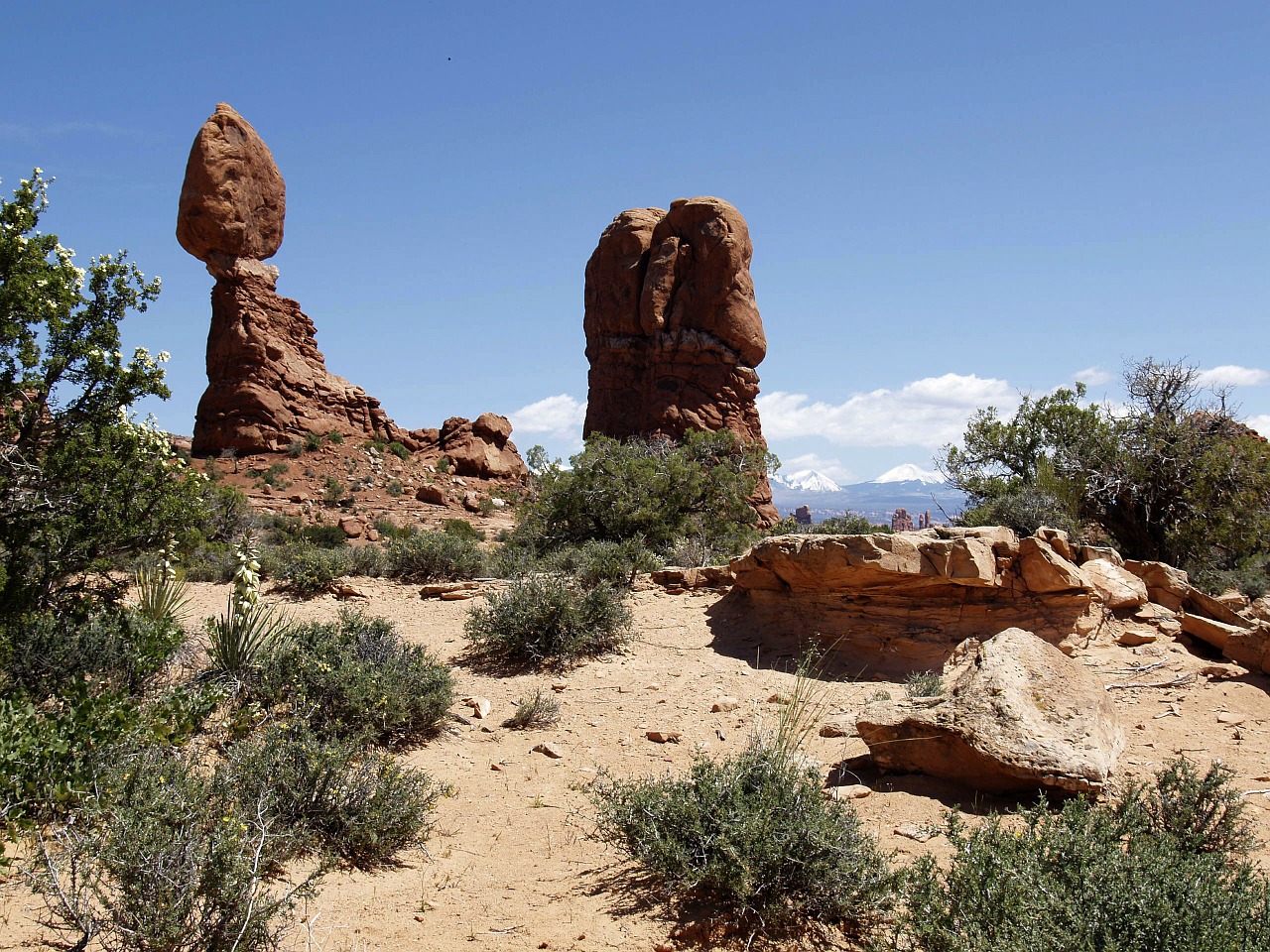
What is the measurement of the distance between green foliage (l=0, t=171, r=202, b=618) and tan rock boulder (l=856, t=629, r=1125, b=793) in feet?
19.0

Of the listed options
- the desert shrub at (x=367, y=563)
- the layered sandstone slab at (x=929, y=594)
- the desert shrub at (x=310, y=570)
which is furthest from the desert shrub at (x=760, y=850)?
the desert shrub at (x=367, y=563)

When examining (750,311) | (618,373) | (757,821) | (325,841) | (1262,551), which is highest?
(750,311)

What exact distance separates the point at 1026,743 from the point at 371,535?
901 inches

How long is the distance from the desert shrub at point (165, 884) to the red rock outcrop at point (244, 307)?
3167 cm

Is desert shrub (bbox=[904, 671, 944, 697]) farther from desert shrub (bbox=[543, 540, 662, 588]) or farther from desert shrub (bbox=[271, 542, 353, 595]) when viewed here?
desert shrub (bbox=[271, 542, 353, 595])

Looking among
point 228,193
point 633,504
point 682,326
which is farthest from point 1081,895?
point 228,193

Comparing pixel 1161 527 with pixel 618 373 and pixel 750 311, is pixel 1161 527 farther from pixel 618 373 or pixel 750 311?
pixel 618 373

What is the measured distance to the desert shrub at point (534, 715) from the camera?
22.0 feet

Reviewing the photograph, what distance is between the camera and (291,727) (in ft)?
16.5

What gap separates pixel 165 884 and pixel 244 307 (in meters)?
34.1

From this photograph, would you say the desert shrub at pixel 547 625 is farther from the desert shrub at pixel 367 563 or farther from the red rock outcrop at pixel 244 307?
the red rock outcrop at pixel 244 307

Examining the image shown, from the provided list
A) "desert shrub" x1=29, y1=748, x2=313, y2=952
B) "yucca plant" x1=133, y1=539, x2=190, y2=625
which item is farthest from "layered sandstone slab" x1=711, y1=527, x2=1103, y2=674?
"yucca plant" x1=133, y1=539, x2=190, y2=625

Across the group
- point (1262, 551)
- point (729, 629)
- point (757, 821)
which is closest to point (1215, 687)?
point (729, 629)

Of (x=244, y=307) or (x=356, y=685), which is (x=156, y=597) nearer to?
(x=356, y=685)
